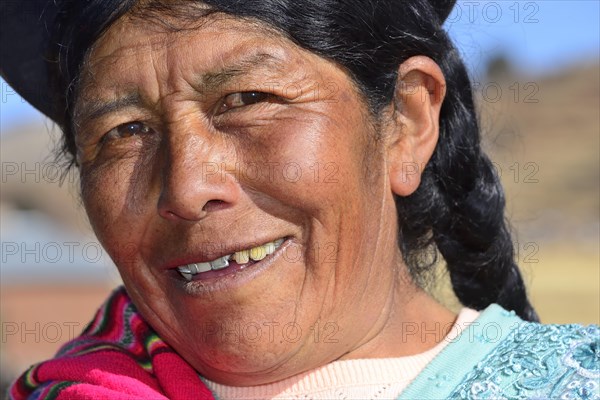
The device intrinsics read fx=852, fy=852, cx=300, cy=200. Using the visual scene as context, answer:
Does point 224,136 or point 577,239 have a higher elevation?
point 224,136

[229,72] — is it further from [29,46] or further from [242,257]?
[29,46]

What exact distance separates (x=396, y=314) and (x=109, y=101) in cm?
102

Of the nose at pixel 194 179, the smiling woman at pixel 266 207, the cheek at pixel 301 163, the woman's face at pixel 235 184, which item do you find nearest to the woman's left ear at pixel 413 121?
the smiling woman at pixel 266 207

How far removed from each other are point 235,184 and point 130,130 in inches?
14.6

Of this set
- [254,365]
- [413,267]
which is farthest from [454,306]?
[254,365]

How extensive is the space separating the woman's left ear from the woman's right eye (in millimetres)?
682

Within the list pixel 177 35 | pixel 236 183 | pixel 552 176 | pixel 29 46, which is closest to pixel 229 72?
pixel 177 35

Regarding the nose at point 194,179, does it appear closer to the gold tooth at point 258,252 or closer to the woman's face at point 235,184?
the woman's face at point 235,184

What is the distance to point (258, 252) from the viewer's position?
84.4 inches

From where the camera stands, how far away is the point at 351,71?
7.53ft

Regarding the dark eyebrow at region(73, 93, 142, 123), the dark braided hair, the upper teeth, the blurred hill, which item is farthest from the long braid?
the dark eyebrow at region(73, 93, 142, 123)

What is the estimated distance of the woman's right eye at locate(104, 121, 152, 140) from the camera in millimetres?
2252

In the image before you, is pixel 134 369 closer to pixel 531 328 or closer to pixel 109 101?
pixel 109 101

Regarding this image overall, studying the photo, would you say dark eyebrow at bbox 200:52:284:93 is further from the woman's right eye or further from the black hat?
the black hat
